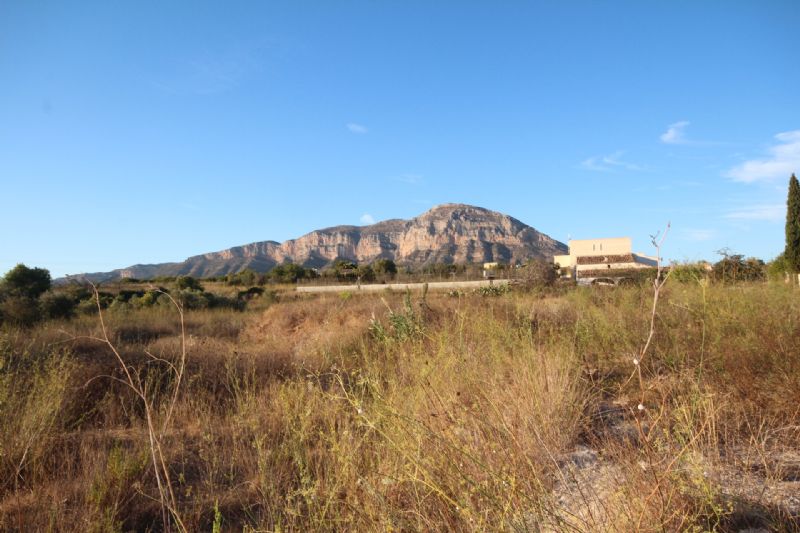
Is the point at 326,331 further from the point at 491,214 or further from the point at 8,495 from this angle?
the point at 491,214

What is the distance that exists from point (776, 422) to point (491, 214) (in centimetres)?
19164

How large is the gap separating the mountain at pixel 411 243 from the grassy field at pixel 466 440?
5118 inches

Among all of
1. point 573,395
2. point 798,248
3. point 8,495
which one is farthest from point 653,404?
point 798,248

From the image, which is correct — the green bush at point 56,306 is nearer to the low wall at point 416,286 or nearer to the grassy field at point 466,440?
the grassy field at point 466,440

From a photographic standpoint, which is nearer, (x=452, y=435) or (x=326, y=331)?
(x=452, y=435)

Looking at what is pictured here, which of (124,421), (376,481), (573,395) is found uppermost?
(573,395)

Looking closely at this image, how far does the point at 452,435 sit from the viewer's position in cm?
240

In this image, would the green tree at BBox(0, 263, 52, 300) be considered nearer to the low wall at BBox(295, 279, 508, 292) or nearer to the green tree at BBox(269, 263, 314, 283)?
the low wall at BBox(295, 279, 508, 292)

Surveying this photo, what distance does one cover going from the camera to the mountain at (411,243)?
14425 centimetres

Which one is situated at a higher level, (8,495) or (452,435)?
(452,435)

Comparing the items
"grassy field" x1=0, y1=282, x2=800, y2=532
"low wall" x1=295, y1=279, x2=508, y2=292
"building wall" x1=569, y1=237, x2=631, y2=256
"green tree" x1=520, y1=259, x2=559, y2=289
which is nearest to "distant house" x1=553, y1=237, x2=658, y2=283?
"building wall" x1=569, y1=237, x2=631, y2=256

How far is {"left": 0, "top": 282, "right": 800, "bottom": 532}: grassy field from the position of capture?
6.30 feet

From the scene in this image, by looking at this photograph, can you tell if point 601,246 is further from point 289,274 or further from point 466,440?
point 466,440

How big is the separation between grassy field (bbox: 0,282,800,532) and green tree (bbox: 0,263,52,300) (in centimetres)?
1744
